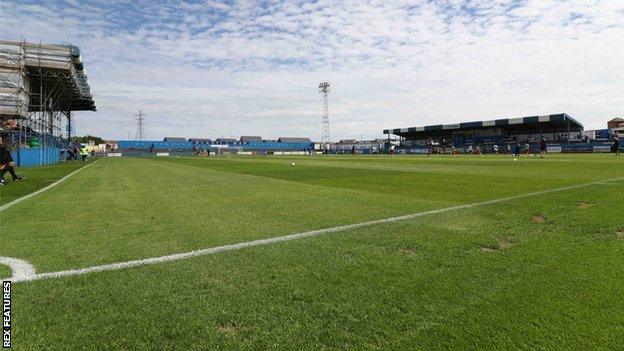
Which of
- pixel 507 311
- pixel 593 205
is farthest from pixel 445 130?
pixel 507 311

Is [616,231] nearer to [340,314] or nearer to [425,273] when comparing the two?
[425,273]

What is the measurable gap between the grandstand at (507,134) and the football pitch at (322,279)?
6040 cm

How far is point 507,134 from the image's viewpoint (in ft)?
276

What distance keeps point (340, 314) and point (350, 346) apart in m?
0.45

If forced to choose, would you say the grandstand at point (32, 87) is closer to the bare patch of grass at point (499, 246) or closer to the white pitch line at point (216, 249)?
the white pitch line at point (216, 249)

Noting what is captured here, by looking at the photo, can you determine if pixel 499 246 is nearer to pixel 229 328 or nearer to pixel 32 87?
pixel 229 328

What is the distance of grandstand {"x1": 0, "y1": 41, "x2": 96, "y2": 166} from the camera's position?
112 feet

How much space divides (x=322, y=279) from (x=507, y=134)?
90700mm

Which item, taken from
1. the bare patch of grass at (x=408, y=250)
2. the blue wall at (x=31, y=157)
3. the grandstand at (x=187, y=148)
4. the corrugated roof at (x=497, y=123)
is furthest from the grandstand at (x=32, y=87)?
the corrugated roof at (x=497, y=123)

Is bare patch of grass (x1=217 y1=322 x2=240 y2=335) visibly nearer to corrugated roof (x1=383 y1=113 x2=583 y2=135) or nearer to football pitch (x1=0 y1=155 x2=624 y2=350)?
football pitch (x1=0 y1=155 x2=624 y2=350)

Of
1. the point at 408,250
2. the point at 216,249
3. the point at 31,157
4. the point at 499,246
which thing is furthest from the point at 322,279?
the point at 31,157

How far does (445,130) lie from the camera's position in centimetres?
9325

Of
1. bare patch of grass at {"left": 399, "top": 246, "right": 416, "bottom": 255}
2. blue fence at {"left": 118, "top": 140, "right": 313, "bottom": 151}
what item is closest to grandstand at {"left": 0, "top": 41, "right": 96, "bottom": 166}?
bare patch of grass at {"left": 399, "top": 246, "right": 416, "bottom": 255}

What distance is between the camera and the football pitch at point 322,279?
2805mm
